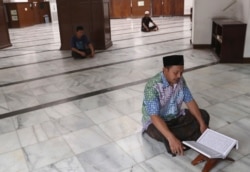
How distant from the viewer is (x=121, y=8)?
15734 mm

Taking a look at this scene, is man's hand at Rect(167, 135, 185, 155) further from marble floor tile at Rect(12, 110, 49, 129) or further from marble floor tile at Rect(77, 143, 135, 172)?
marble floor tile at Rect(12, 110, 49, 129)

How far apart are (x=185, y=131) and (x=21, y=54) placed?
551cm

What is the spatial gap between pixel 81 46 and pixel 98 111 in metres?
3.01

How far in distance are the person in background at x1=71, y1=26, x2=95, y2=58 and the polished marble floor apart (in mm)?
185

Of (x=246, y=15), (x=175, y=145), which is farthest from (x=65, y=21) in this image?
(x=175, y=145)

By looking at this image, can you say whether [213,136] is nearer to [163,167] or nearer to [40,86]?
[163,167]

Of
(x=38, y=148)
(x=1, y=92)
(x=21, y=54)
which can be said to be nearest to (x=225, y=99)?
(x=38, y=148)

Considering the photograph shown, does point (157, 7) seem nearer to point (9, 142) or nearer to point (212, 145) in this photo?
point (9, 142)

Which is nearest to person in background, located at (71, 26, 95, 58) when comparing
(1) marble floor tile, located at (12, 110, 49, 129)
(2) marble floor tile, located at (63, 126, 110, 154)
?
(1) marble floor tile, located at (12, 110, 49, 129)

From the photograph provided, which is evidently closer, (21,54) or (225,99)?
(225,99)

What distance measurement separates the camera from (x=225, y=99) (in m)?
3.27

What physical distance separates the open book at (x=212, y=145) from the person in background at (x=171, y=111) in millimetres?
92

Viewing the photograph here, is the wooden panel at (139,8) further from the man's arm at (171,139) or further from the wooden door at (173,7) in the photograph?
the man's arm at (171,139)

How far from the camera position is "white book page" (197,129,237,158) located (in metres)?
1.99
